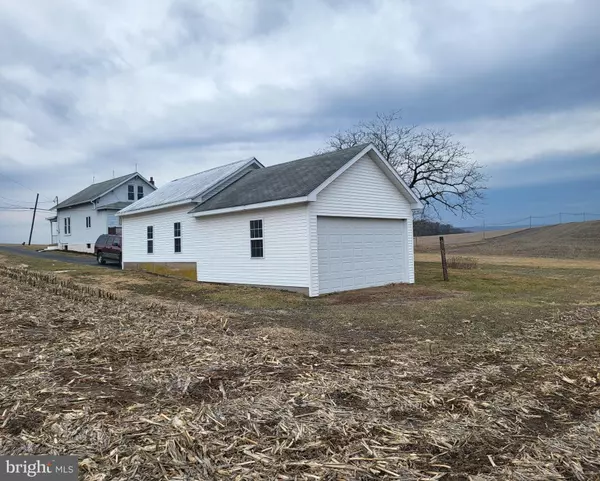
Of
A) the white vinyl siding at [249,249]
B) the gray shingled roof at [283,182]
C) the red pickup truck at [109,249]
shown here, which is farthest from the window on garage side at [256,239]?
the red pickup truck at [109,249]

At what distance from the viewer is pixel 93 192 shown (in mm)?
37969

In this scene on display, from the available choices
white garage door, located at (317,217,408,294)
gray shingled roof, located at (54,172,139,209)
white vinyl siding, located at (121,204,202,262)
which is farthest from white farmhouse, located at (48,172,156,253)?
white garage door, located at (317,217,408,294)

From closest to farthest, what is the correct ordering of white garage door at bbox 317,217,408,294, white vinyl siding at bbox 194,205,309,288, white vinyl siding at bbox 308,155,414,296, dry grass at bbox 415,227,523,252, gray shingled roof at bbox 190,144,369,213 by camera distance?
white vinyl siding at bbox 308,155,414,296
white vinyl siding at bbox 194,205,309,288
gray shingled roof at bbox 190,144,369,213
white garage door at bbox 317,217,408,294
dry grass at bbox 415,227,523,252

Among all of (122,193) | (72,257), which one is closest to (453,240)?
(122,193)

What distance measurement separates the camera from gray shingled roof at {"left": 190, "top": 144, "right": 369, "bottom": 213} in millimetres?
14578

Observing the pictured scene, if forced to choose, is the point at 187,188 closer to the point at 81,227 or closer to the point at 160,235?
the point at 160,235

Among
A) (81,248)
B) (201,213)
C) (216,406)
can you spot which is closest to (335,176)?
(201,213)

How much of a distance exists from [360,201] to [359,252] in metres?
1.82

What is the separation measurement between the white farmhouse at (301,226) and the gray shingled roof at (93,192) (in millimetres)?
18503

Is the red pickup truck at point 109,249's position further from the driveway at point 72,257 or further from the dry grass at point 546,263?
the dry grass at point 546,263

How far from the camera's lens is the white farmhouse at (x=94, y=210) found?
115 ft

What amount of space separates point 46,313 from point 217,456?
7040mm

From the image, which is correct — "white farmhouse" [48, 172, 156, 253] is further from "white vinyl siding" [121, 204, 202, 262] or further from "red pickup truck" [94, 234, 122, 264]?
"white vinyl siding" [121, 204, 202, 262]

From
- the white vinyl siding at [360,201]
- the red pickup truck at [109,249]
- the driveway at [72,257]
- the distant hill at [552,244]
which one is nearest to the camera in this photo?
the white vinyl siding at [360,201]
